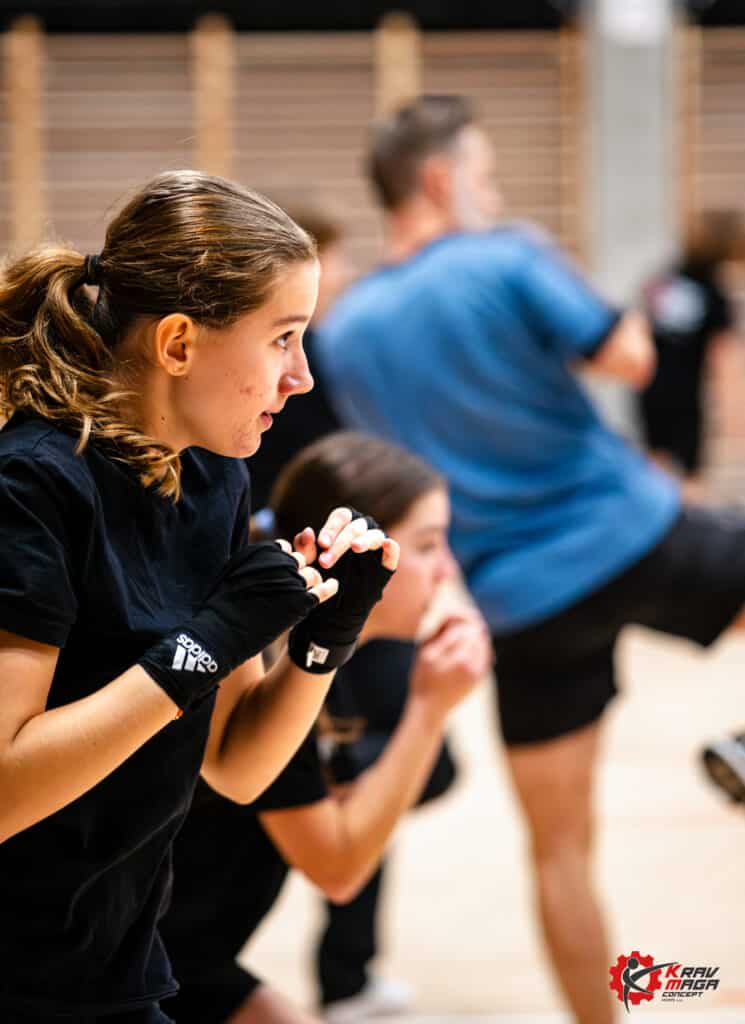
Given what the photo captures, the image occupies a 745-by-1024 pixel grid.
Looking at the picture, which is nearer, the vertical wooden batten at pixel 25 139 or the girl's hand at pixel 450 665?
the girl's hand at pixel 450 665

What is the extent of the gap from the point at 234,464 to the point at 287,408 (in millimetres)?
2172

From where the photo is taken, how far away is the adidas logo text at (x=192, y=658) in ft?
3.97

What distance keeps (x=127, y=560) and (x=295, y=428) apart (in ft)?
7.70

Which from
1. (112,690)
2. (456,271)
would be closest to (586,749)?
(456,271)

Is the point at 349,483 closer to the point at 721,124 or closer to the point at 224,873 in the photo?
the point at 224,873

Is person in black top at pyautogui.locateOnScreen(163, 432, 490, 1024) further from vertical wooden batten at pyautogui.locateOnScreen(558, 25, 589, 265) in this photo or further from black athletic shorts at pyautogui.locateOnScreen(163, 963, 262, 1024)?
vertical wooden batten at pyautogui.locateOnScreen(558, 25, 589, 265)

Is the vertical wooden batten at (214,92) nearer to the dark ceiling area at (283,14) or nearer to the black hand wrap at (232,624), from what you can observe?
the dark ceiling area at (283,14)

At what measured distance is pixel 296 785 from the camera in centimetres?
182

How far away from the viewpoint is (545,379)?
2.90 metres

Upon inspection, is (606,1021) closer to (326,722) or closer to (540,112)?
(326,722)

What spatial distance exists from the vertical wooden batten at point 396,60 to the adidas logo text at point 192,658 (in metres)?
8.52

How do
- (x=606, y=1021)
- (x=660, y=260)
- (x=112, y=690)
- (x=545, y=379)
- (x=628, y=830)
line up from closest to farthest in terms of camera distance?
(x=112, y=690) < (x=606, y=1021) < (x=545, y=379) < (x=628, y=830) < (x=660, y=260)

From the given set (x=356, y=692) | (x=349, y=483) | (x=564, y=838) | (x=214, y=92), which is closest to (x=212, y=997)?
(x=349, y=483)

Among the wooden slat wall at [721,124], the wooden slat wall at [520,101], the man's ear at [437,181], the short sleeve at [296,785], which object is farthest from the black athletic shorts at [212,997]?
the wooden slat wall at [721,124]
